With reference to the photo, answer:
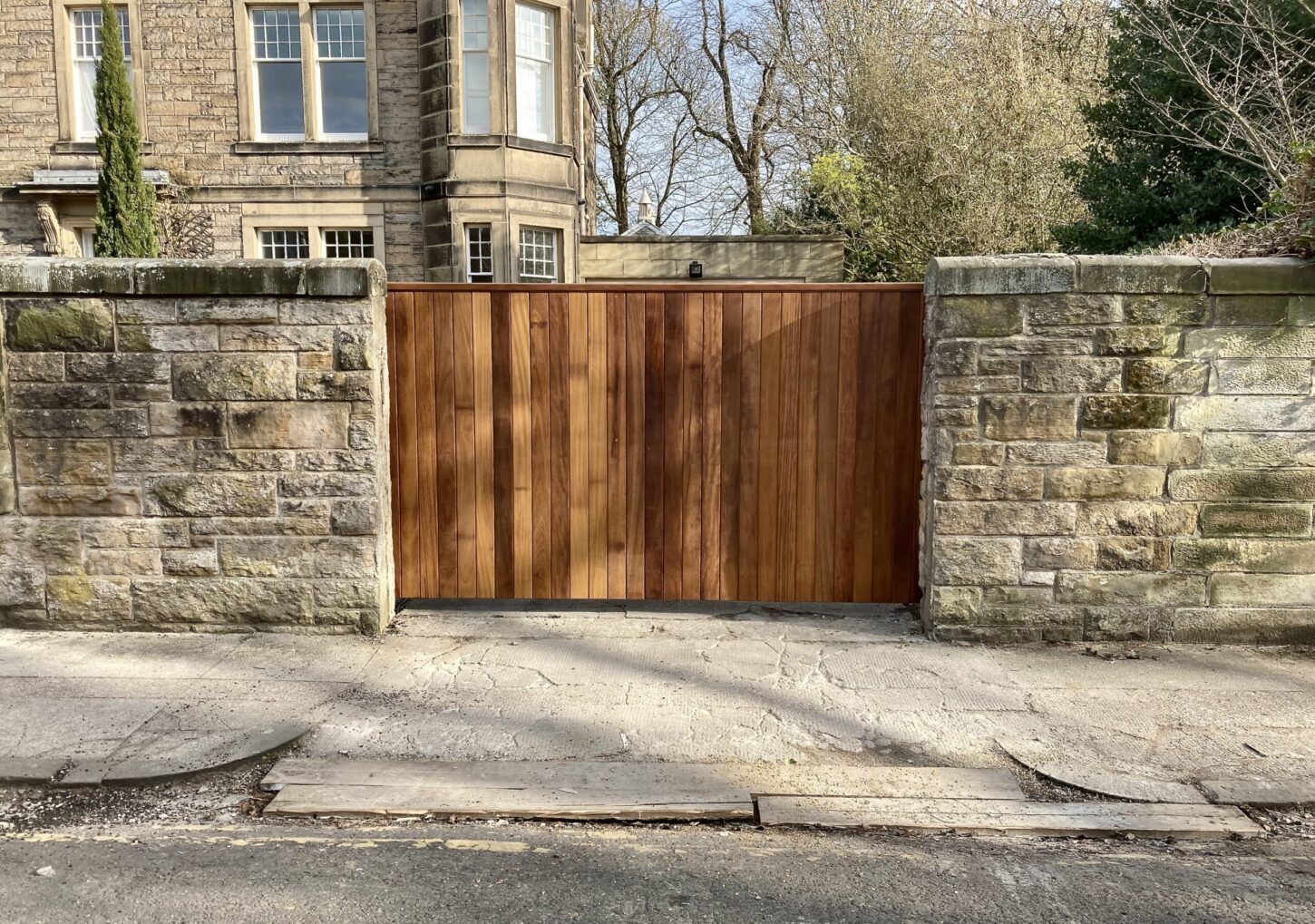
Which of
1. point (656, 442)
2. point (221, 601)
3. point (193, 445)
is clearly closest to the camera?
point (193, 445)

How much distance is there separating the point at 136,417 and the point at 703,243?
15.1m

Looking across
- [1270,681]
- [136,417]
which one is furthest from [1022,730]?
[136,417]

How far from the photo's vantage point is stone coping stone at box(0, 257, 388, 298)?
5.30m

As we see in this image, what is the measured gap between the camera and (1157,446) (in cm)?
524

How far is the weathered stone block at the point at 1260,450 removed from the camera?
17.1 feet

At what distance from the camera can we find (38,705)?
177 inches

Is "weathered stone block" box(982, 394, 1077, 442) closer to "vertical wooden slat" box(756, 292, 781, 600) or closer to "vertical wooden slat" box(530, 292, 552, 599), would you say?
"vertical wooden slat" box(756, 292, 781, 600)

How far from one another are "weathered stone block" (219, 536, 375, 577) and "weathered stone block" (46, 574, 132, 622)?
682 mm

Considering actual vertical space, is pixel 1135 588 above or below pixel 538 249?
below

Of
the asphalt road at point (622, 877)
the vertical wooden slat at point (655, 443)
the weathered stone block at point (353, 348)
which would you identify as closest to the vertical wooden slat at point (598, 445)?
the vertical wooden slat at point (655, 443)

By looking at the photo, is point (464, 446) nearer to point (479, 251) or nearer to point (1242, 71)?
point (1242, 71)

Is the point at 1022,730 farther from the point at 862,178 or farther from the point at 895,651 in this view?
the point at 862,178

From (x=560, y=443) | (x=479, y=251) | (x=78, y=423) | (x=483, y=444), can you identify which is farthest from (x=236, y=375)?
(x=479, y=251)

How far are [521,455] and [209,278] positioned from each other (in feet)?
6.99
